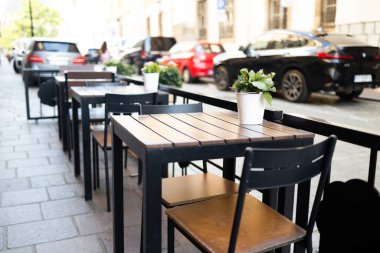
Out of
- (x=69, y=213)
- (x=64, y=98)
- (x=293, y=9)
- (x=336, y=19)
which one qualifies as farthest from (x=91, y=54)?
(x=69, y=213)

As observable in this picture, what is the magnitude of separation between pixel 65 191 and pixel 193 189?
160cm

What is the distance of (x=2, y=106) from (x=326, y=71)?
20.2ft

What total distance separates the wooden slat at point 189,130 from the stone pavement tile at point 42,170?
1.96m

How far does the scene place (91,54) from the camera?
15906 millimetres

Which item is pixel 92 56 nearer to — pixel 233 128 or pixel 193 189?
pixel 193 189

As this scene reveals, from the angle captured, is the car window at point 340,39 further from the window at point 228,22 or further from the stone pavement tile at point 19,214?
the window at point 228,22

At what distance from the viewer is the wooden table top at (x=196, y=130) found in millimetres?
1582

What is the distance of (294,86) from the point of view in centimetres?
775

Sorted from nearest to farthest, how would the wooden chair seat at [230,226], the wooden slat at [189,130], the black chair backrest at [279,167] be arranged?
1. the black chair backrest at [279,167]
2. the wooden chair seat at [230,226]
3. the wooden slat at [189,130]

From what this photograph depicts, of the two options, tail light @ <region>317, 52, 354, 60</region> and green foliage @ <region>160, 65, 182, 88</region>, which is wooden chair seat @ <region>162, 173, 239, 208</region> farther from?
tail light @ <region>317, 52, 354, 60</region>

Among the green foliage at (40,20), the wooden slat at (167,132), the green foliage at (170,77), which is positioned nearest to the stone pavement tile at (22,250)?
the wooden slat at (167,132)

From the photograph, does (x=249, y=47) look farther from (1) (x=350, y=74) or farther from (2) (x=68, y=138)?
(2) (x=68, y=138)

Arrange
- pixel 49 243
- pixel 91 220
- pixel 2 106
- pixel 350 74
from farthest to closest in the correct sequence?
pixel 2 106
pixel 350 74
pixel 91 220
pixel 49 243

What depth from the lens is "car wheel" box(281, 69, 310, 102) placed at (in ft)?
24.7
